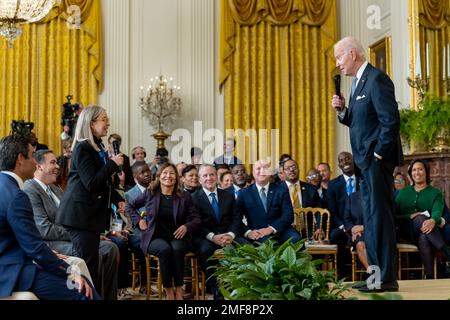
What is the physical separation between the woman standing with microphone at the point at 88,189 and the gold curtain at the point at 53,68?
21.2 feet

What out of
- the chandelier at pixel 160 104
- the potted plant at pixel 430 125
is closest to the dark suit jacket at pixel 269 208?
the potted plant at pixel 430 125

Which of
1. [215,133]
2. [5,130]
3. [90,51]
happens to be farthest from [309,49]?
[5,130]

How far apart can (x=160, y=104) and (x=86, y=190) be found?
6.41 metres

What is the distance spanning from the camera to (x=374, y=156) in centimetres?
401

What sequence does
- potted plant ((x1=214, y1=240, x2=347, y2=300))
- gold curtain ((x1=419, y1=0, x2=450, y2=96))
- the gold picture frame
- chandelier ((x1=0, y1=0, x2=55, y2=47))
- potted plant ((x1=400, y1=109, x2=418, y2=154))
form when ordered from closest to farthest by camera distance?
potted plant ((x1=214, y1=240, x2=347, y2=300)), chandelier ((x1=0, y1=0, x2=55, y2=47)), potted plant ((x1=400, y1=109, x2=418, y2=154)), gold curtain ((x1=419, y1=0, x2=450, y2=96)), the gold picture frame

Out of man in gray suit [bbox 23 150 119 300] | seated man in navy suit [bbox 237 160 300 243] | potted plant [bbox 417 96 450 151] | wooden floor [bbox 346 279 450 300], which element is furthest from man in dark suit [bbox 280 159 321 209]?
man in gray suit [bbox 23 150 119 300]

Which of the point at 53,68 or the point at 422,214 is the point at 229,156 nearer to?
the point at 53,68

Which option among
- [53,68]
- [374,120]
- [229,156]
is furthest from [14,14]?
[374,120]

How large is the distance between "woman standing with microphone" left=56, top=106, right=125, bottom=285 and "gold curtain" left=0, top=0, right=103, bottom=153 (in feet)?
21.2

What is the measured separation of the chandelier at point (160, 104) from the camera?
10.8m

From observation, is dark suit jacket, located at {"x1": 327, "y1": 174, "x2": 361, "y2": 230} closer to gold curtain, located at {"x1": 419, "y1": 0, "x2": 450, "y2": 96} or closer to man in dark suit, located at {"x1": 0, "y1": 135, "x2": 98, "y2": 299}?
gold curtain, located at {"x1": 419, "y1": 0, "x2": 450, "y2": 96}

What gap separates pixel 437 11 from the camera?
9.33 meters

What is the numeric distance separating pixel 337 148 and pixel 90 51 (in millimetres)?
4318

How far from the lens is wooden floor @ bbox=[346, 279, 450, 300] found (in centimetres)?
379
